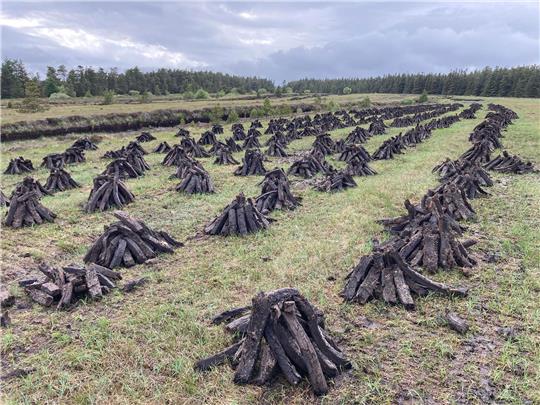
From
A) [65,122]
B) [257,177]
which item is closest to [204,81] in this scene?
[65,122]

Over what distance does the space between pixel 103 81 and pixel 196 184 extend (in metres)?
95.1

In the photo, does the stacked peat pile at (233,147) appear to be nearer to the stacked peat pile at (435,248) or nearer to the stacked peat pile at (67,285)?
Result: the stacked peat pile at (435,248)

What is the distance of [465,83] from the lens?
121125 mm

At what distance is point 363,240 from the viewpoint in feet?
35.7

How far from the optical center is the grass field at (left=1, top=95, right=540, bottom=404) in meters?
5.50

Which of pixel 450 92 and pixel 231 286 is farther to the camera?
pixel 450 92

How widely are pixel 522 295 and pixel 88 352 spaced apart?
302 inches

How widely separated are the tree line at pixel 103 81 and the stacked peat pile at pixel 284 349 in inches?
2891

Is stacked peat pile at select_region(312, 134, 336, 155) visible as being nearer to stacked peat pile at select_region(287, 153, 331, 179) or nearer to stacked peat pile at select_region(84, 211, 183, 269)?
stacked peat pile at select_region(287, 153, 331, 179)

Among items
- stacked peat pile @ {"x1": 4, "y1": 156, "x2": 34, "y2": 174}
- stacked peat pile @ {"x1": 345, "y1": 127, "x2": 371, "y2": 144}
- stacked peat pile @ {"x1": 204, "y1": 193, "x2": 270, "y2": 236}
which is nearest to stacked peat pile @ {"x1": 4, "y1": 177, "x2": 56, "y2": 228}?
stacked peat pile @ {"x1": 204, "y1": 193, "x2": 270, "y2": 236}

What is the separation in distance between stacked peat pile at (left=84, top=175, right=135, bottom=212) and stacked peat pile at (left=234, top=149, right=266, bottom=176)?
21.2ft

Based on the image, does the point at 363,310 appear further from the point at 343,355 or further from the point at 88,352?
the point at 88,352

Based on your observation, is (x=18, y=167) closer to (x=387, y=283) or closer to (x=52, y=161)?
(x=52, y=161)

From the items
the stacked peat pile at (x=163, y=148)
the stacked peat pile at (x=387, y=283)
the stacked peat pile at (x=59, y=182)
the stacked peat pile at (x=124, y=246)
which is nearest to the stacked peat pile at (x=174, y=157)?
the stacked peat pile at (x=163, y=148)
